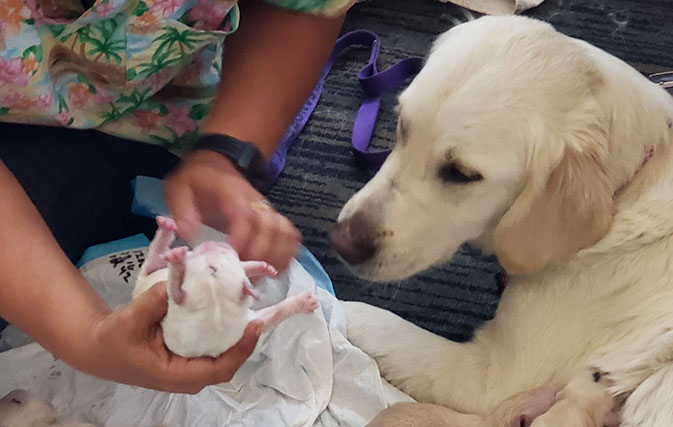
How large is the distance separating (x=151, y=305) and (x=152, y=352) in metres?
0.06

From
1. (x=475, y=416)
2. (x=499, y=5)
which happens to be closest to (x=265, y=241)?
(x=475, y=416)

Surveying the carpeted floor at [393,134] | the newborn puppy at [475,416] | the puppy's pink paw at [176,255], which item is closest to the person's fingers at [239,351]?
the puppy's pink paw at [176,255]

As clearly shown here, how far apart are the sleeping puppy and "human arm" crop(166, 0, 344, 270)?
14.0 inches

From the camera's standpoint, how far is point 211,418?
123 centimetres

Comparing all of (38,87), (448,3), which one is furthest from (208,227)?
(448,3)

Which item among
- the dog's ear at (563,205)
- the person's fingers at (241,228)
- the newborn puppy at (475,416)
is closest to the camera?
the person's fingers at (241,228)

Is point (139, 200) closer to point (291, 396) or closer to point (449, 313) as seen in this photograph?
point (291, 396)

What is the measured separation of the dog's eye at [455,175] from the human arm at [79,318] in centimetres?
35

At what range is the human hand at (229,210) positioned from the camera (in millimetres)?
894

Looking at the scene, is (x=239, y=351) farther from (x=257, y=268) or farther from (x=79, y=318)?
(x=79, y=318)

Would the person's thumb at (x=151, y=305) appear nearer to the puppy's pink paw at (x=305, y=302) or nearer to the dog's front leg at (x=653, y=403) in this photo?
the puppy's pink paw at (x=305, y=302)

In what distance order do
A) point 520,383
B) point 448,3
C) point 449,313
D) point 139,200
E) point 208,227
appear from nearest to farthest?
point 208,227
point 520,383
point 139,200
point 449,313
point 448,3

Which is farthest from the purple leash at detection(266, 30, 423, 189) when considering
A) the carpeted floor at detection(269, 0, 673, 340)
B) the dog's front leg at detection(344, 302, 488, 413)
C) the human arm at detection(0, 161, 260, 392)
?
the human arm at detection(0, 161, 260, 392)

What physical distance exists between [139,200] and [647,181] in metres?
0.80
